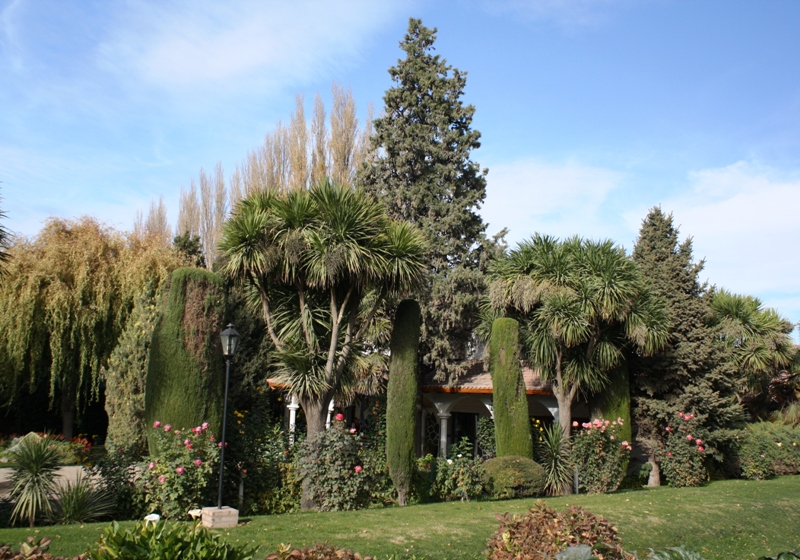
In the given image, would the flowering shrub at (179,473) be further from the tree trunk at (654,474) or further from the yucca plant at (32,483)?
the tree trunk at (654,474)

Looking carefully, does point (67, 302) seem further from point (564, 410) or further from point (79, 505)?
point (564, 410)

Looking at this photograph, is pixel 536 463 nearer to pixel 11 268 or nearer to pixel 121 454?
pixel 121 454

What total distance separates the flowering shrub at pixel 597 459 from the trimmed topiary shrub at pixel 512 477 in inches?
51.9

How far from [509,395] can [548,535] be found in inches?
360

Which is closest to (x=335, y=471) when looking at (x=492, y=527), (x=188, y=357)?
(x=492, y=527)

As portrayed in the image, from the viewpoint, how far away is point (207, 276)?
12.0 m

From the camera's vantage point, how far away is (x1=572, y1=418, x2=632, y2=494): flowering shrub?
49.5 feet

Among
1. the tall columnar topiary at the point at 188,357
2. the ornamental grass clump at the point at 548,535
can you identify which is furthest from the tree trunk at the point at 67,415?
the ornamental grass clump at the point at 548,535

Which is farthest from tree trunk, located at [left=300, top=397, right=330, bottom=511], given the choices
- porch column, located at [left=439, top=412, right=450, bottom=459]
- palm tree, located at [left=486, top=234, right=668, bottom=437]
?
porch column, located at [left=439, top=412, right=450, bottom=459]

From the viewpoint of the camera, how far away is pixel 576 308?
51.5 ft

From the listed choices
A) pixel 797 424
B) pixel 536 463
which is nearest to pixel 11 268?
pixel 536 463

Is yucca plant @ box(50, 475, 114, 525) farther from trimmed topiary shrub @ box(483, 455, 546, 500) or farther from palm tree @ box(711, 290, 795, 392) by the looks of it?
palm tree @ box(711, 290, 795, 392)

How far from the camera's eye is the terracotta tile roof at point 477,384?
18817mm

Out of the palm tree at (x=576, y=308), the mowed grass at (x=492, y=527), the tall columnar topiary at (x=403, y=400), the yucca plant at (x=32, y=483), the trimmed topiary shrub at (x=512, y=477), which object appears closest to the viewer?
the mowed grass at (x=492, y=527)
